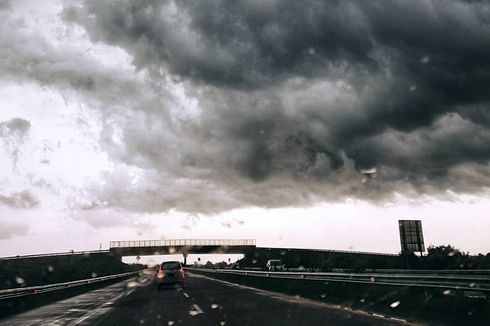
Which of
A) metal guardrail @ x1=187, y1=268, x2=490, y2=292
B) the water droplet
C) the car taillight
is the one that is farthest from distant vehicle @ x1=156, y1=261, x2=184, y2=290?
the water droplet

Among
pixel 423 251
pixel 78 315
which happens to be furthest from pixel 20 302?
pixel 423 251

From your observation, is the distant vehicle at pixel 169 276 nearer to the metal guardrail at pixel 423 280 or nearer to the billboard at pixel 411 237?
the metal guardrail at pixel 423 280

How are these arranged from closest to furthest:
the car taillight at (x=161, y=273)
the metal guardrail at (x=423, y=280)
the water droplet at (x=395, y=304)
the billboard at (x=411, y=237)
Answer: the metal guardrail at (x=423, y=280)
the water droplet at (x=395, y=304)
the car taillight at (x=161, y=273)
the billboard at (x=411, y=237)

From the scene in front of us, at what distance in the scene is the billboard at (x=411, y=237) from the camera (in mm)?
37750

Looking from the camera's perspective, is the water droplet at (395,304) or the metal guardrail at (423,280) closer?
the metal guardrail at (423,280)

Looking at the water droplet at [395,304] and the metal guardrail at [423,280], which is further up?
the metal guardrail at [423,280]

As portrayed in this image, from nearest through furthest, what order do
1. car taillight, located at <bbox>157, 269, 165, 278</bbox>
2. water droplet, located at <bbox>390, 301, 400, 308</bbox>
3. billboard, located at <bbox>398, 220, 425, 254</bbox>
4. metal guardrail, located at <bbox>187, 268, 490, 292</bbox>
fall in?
1. metal guardrail, located at <bbox>187, 268, 490, 292</bbox>
2. water droplet, located at <bbox>390, 301, 400, 308</bbox>
3. car taillight, located at <bbox>157, 269, 165, 278</bbox>
4. billboard, located at <bbox>398, 220, 425, 254</bbox>

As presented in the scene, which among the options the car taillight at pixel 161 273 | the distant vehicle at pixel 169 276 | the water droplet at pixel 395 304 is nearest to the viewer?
the water droplet at pixel 395 304

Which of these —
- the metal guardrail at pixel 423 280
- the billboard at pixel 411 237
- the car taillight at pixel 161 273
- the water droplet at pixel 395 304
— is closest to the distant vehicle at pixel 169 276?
the car taillight at pixel 161 273

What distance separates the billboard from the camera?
37750mm

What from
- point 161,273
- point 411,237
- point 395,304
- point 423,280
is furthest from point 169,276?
point 411,237

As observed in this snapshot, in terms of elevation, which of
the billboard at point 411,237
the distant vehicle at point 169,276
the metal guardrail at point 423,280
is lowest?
the distant vehicle at point 169,276

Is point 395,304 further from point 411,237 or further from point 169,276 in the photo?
point 411,237

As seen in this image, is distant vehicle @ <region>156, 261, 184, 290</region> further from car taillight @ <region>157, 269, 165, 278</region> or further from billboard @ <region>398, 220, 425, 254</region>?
billboard @ <region>398, 220, 425, 254</region>
